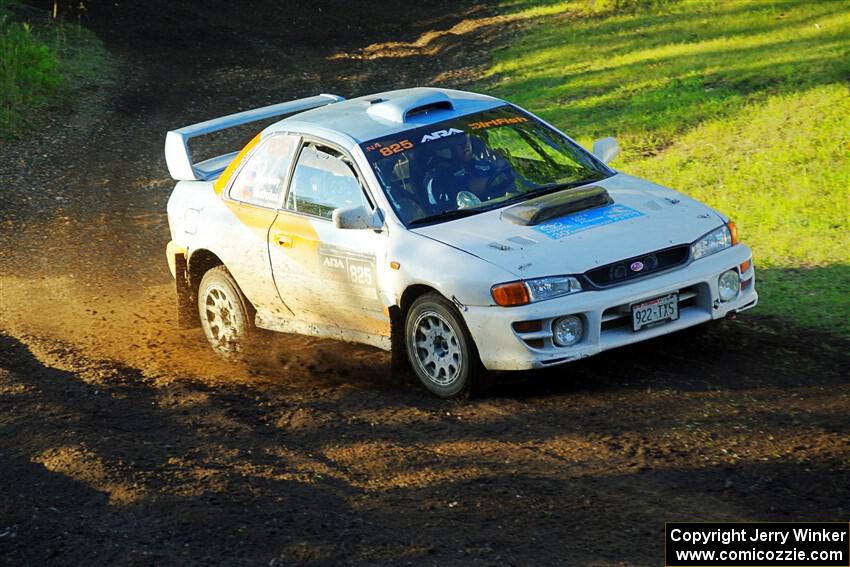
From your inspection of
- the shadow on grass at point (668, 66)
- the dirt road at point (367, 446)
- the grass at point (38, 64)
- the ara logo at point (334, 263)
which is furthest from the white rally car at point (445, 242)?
the grass at point (38, 64)

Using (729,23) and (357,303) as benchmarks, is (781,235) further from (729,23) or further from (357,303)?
(729,23)

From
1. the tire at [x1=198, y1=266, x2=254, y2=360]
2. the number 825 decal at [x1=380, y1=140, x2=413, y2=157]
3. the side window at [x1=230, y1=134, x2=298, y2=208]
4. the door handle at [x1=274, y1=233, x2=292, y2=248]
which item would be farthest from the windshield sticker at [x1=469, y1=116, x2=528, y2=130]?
the tire at [x1=198, y1=266, x2=254, y2=360]

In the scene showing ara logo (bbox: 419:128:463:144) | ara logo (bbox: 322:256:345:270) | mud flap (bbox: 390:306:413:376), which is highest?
ara logo (bbox: 419:128:463:144)

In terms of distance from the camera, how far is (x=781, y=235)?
10656mm

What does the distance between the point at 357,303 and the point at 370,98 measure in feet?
6.07

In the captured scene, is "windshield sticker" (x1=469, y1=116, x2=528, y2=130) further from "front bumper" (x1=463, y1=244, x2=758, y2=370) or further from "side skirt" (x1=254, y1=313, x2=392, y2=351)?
"front bumper" (x1=463, y1=244, x2=758, y2=370)

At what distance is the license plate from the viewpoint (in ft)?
23.7

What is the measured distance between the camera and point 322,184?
8.31m

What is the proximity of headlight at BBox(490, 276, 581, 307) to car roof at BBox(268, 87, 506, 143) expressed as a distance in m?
1.74

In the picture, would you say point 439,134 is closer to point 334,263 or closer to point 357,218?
point 357,218

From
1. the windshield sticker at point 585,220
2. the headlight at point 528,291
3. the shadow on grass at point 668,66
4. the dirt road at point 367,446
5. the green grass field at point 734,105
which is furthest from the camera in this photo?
the shadow on grass at point 668,66

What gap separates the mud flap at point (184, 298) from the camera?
9555 mm

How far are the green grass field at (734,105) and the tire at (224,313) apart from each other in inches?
146

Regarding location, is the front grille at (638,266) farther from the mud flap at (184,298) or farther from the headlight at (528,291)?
the mud flap at (184,298)
